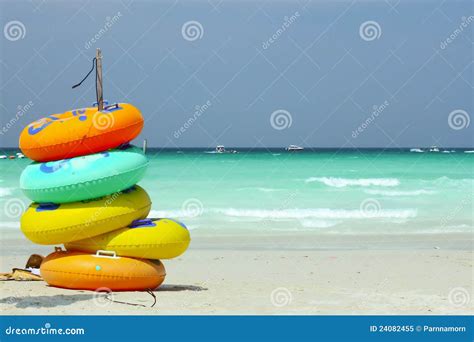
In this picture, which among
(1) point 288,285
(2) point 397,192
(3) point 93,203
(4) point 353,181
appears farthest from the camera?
(4) point 353,181

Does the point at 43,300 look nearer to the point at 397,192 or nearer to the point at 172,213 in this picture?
the point at 172,213

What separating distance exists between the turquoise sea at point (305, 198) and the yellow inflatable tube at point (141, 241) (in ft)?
25.6

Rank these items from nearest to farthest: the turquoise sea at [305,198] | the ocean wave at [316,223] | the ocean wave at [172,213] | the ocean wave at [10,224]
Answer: the ocean wave at [10,224], the ocean wave at [316,223], the turquoise sea at [305,198], the ocean wave at [172,213]

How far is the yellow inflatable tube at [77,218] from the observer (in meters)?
8.40

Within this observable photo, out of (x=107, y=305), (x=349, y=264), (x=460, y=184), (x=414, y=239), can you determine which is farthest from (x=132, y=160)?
(x=460, y=184)

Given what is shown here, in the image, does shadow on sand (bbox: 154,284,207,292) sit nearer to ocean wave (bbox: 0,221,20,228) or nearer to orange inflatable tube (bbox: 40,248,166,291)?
orange inflatable tube (bbox: 40,248,166,291)

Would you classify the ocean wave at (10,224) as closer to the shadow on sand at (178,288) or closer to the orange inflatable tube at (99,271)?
the shadow on sand at (178,288)

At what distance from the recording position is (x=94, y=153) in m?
8.51

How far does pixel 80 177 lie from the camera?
8.29 metres

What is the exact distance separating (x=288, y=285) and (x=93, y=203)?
2832 mm

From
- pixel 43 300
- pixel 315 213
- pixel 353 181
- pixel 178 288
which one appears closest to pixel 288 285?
pixel 178 288

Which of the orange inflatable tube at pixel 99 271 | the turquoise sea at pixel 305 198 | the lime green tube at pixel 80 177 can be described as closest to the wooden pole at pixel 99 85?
the lime green tube at pixel 80 177

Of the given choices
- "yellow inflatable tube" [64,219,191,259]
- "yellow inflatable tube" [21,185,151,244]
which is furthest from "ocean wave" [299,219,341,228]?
"yellow inflatable tube" [21,185,151,244]

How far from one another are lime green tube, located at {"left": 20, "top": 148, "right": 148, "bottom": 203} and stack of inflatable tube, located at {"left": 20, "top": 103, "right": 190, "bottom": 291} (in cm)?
1
